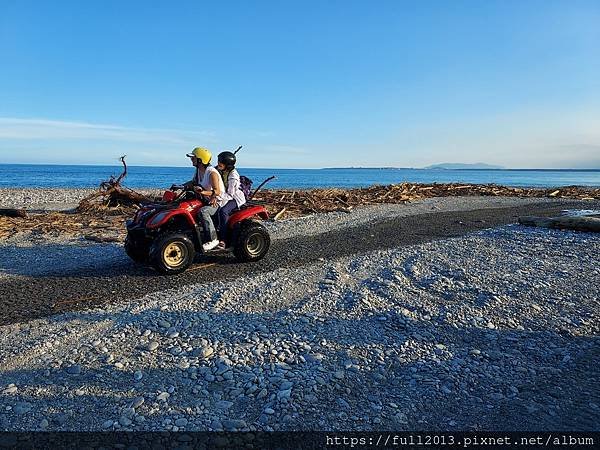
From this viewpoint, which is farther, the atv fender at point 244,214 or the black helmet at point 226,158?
the atv fender at point 244,214

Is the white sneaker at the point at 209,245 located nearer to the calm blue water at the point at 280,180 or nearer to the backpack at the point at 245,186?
the backpack at the point at 245,186

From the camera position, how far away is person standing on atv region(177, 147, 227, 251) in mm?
7586

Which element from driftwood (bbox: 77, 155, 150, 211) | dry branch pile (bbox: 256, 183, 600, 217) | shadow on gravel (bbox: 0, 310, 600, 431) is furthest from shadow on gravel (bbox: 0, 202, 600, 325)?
driftwood (bbox: 77, 155, 150, 211)

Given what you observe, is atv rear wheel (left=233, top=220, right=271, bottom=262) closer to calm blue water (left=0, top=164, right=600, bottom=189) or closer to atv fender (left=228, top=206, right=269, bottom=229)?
atv fender (left=228, top=206, right=269, bottom=229)

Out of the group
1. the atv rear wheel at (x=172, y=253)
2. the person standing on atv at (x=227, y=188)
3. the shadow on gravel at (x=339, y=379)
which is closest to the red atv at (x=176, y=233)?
the atv rear wheel at (x=172, y=253)

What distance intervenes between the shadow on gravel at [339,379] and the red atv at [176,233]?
2.07 m

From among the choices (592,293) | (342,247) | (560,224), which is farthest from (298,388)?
(560,224)

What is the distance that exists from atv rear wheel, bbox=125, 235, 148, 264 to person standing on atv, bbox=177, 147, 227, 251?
108 centimetres

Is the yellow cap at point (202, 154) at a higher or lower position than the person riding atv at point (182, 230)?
higher

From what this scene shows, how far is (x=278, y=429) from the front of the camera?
3.22 meters

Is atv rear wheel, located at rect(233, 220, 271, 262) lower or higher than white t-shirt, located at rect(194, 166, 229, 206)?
lower

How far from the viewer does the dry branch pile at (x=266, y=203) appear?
12.1m

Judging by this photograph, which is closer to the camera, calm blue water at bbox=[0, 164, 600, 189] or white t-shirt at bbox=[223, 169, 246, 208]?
white t-shirt at bbox=[223, 169, 246, 208]

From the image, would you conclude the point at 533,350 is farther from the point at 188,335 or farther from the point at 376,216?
the point at 376,216
